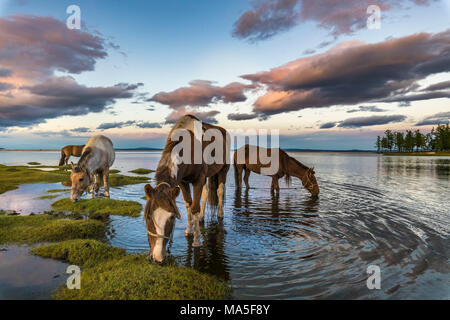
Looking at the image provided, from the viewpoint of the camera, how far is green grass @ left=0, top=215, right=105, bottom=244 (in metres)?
7.49

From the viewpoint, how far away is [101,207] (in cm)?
1208

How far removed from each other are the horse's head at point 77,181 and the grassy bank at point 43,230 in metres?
2.51

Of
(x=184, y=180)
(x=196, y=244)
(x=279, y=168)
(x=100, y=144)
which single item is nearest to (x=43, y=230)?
(x=184, y=180)

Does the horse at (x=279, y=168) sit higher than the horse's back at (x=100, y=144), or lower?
lower

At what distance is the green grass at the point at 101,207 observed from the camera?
11.3m

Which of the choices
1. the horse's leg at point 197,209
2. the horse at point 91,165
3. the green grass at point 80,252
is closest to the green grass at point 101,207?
the horse at point 91,165

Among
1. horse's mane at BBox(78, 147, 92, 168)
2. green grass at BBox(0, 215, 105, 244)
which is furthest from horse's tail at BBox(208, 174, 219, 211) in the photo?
horse's mane at BBox(78, 147, 92, 168)

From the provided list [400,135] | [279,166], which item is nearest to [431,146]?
[400,135]

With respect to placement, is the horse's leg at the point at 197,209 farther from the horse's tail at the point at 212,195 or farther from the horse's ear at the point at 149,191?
the horse's ear at the point at 149,191

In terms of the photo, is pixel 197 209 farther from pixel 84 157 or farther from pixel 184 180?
pixel 84 157

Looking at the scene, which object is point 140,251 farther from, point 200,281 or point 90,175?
point 90,175

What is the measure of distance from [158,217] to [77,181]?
9.60 metres

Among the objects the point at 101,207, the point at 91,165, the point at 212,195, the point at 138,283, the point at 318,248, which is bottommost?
the point at 318,248
